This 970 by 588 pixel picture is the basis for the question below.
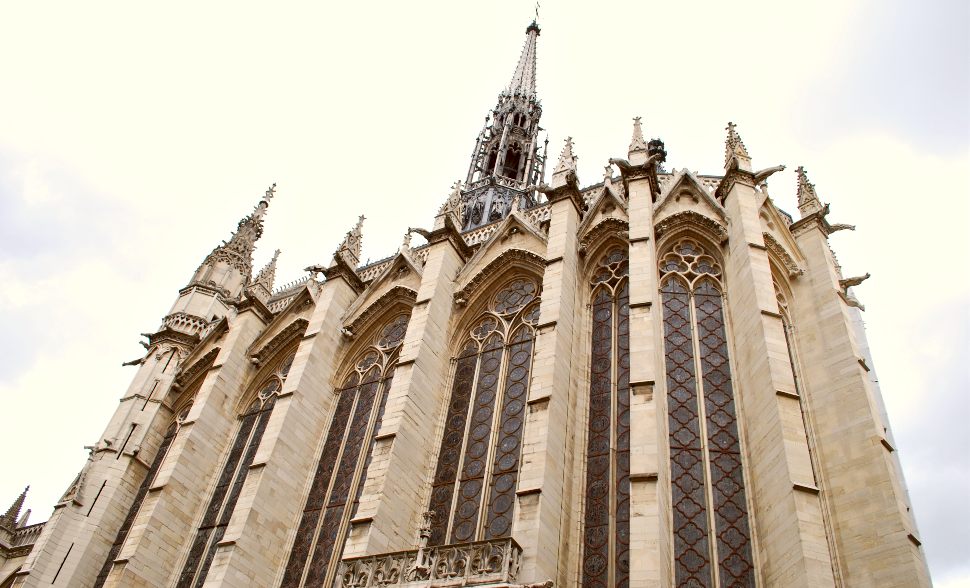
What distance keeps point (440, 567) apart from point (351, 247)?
11178mm

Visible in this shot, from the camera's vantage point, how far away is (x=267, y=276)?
71.8 ft

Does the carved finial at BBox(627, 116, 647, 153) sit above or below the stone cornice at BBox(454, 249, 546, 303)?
above

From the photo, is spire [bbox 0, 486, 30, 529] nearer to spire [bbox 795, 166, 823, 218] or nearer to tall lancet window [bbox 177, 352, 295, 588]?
tall lancet window [bbox 177, 352, 295, 588]

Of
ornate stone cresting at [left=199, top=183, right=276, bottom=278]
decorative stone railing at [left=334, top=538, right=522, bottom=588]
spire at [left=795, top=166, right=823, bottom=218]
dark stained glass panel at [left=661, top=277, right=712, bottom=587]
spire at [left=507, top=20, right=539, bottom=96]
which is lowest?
decorative stone railing at [left=334, top=538, right=522, bottom=588]

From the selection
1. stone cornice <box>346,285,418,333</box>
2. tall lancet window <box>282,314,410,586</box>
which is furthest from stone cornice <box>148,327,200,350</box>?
tall lancet window <box>282,314,410,586</box>

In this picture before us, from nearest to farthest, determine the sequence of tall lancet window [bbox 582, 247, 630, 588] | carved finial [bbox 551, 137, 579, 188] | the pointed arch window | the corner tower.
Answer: tall lancet window [bbox 582, 247, 630, 588]
carved finial [bbox 551, 137, 579, 188]
the pointed arch window
the corner tower

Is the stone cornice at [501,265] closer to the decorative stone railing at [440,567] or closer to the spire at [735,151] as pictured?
the spire at [735,151]

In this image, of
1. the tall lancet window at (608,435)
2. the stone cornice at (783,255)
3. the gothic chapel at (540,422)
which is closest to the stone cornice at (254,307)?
the gothic chapel at (540,422)

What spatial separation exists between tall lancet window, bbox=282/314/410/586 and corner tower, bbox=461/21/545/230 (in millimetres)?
9698

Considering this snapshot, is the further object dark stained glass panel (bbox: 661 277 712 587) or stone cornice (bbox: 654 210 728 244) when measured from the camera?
stone cornice (bbox: 654 210 728 244)

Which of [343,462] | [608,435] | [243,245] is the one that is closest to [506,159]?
[243,245]

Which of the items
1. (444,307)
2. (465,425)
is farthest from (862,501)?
(444,307)

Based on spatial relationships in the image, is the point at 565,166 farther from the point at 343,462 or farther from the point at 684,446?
the point at 343,462

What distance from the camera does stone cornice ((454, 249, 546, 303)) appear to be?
1684 centimetres
